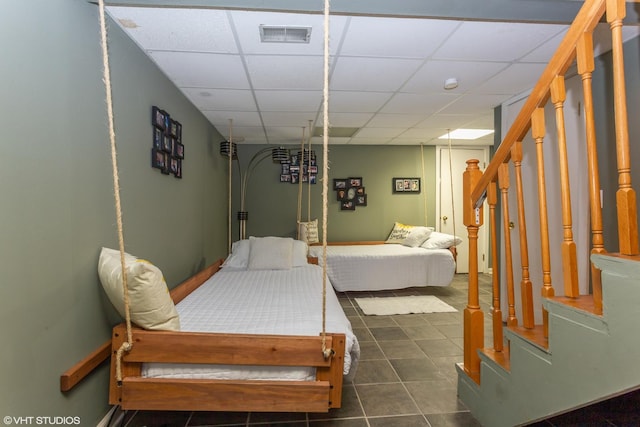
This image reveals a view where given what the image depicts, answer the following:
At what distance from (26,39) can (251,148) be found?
4138 mm

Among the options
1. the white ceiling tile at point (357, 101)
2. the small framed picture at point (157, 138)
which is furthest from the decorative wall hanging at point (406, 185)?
the small framed picture at point (157, 138)

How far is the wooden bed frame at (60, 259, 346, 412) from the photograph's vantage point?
4.73ft

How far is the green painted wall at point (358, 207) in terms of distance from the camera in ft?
17.5

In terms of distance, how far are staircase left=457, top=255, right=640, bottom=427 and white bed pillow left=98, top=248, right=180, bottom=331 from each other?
5.46 ft

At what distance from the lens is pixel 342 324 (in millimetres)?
1816

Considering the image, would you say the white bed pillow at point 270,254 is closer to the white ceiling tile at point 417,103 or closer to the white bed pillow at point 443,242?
the white ceiling tile at point 417,103

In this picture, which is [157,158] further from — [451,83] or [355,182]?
[355,182]

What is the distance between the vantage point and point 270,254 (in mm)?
3623

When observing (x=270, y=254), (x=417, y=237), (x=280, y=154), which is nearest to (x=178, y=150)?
(x=270, y=254)

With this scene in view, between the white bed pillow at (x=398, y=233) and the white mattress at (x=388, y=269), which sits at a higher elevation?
the white bed pillow at (x=398, y=233)

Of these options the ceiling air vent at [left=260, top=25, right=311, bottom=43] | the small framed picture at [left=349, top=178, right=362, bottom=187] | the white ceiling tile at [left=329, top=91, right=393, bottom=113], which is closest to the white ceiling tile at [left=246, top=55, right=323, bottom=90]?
the ceiling air vent at [left=260, top=25, right=311, bottom=43]

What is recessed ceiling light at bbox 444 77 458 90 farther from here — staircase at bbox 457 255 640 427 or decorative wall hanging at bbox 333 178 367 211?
decorative wall hanging at bbox 333 178 367 211

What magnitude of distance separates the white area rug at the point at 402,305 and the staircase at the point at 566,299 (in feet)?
5.96

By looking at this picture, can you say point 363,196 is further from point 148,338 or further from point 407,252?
point 148,338
